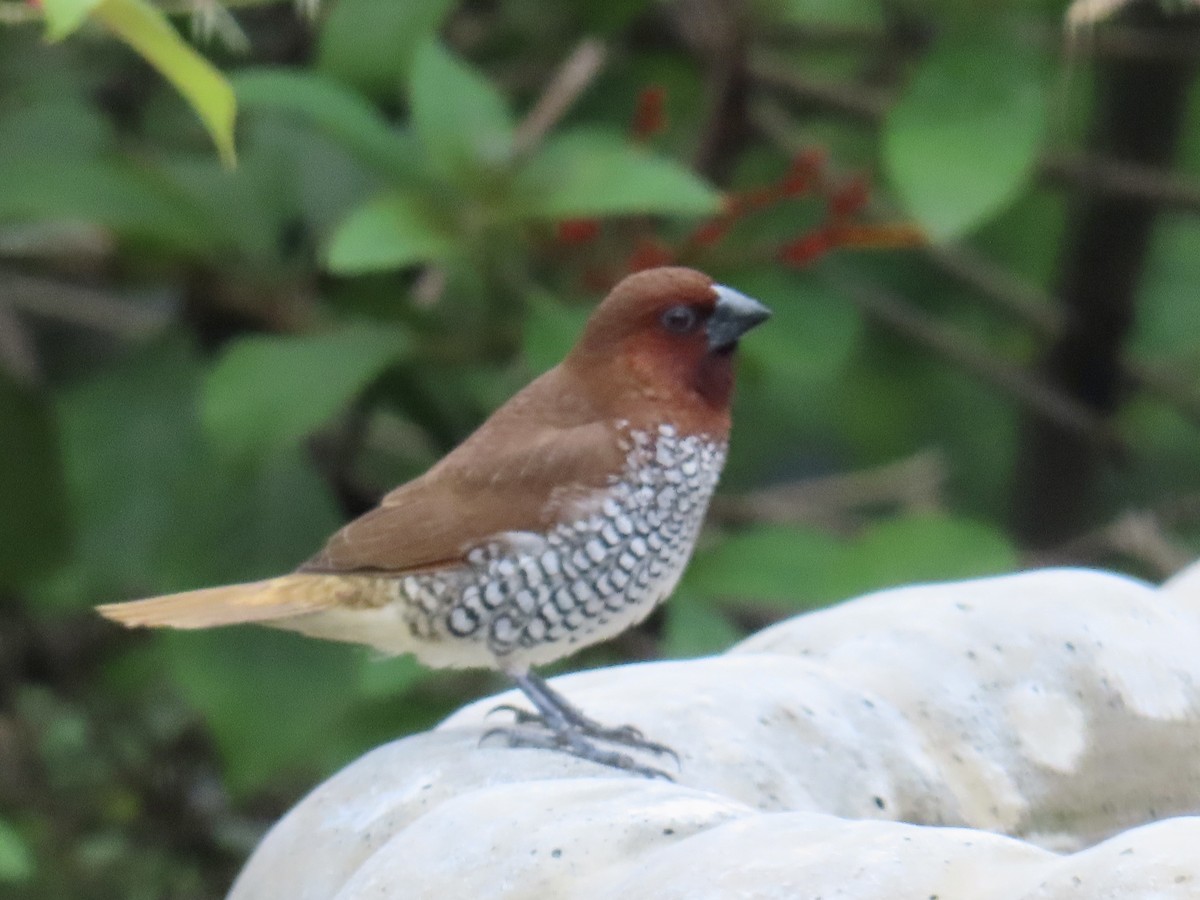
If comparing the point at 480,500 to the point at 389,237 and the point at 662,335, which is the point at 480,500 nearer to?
the point at 662,335

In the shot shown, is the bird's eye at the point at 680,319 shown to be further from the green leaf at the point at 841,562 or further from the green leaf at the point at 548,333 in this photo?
the green leaf at the point at 841,562

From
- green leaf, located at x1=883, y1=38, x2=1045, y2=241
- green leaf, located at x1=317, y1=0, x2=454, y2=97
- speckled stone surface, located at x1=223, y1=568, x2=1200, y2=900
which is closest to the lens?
speckled stone surface, located at x1=223, y1=568, x2=1200, y2=900

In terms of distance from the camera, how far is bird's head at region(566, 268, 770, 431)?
9.03ft

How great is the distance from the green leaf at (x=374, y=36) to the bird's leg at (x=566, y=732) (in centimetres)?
126

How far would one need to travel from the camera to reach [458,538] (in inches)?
104

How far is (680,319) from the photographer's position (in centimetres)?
277

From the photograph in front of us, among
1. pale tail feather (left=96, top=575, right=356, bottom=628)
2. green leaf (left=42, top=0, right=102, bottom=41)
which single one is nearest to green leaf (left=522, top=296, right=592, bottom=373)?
pale tail feather (left=96, top=575, right=356, bottom=628)

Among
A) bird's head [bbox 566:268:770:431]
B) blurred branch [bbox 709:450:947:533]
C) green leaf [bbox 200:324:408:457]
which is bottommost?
blurred branch [bbox 709:450:947:533]

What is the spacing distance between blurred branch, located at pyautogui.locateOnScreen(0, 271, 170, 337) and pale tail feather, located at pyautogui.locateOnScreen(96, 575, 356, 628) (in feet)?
5.24

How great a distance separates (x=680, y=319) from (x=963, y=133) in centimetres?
78

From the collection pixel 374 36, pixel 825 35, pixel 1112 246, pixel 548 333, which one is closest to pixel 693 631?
pixel 548 333

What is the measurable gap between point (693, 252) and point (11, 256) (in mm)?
1395

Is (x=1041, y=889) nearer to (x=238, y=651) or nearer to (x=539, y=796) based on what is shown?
(x=539, y=796)

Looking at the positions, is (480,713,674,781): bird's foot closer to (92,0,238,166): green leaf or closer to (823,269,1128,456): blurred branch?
(92,0,238,166): green leaf
